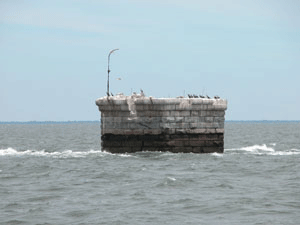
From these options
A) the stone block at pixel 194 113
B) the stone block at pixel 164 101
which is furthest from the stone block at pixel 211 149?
the stone block at pixel 164 101

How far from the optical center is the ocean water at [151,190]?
18.8 meters

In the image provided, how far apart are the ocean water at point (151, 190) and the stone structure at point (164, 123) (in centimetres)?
79

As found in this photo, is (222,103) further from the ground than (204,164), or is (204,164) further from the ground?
(222,103)

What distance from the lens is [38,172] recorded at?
97.1 ft

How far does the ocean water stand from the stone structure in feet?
2.60

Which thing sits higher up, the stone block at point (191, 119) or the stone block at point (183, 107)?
the stone block at point (183, 107)

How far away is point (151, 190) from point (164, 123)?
12011mm

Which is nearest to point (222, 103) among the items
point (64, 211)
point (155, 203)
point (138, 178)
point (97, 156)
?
point (97, 156)

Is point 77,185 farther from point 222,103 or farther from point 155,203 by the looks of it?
point 222,103

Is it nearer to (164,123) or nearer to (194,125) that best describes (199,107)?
(194,125)

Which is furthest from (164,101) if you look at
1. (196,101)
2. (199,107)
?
(199,107)

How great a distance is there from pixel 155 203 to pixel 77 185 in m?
5.36

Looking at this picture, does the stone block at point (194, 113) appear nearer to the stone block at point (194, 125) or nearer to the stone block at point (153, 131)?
the stone block at point (194, 125)

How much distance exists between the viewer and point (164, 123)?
3509 cm
